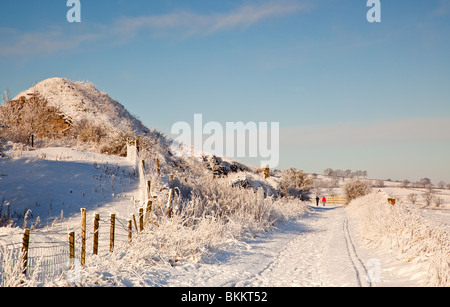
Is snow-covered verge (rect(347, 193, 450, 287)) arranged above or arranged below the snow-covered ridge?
below

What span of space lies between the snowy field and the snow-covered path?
0.7 inches

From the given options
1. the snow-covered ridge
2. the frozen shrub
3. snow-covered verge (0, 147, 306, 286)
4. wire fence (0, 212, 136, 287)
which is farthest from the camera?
the snow-covered ridge

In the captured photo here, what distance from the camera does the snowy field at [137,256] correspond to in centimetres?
588

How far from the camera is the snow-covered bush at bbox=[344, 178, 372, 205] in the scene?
36.2m

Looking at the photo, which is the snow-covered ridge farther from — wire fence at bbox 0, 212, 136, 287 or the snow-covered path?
wire fence at bbox 0, 212, 136, 287

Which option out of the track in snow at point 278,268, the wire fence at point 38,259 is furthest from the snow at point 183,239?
the wire fence at point 38,259

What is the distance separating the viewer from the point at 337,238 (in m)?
A: 12.3

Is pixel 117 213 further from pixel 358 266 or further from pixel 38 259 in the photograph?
pixel 358 266

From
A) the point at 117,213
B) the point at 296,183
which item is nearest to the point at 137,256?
the point at 117,213

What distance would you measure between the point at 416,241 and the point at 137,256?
6688 millimetres

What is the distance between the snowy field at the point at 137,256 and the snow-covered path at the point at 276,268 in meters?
0.02

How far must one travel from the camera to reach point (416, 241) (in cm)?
837

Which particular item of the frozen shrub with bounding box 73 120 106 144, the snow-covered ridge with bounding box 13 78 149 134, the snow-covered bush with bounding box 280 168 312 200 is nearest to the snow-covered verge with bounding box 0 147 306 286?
the frozen shrub with bounding box 73 120 106 144
